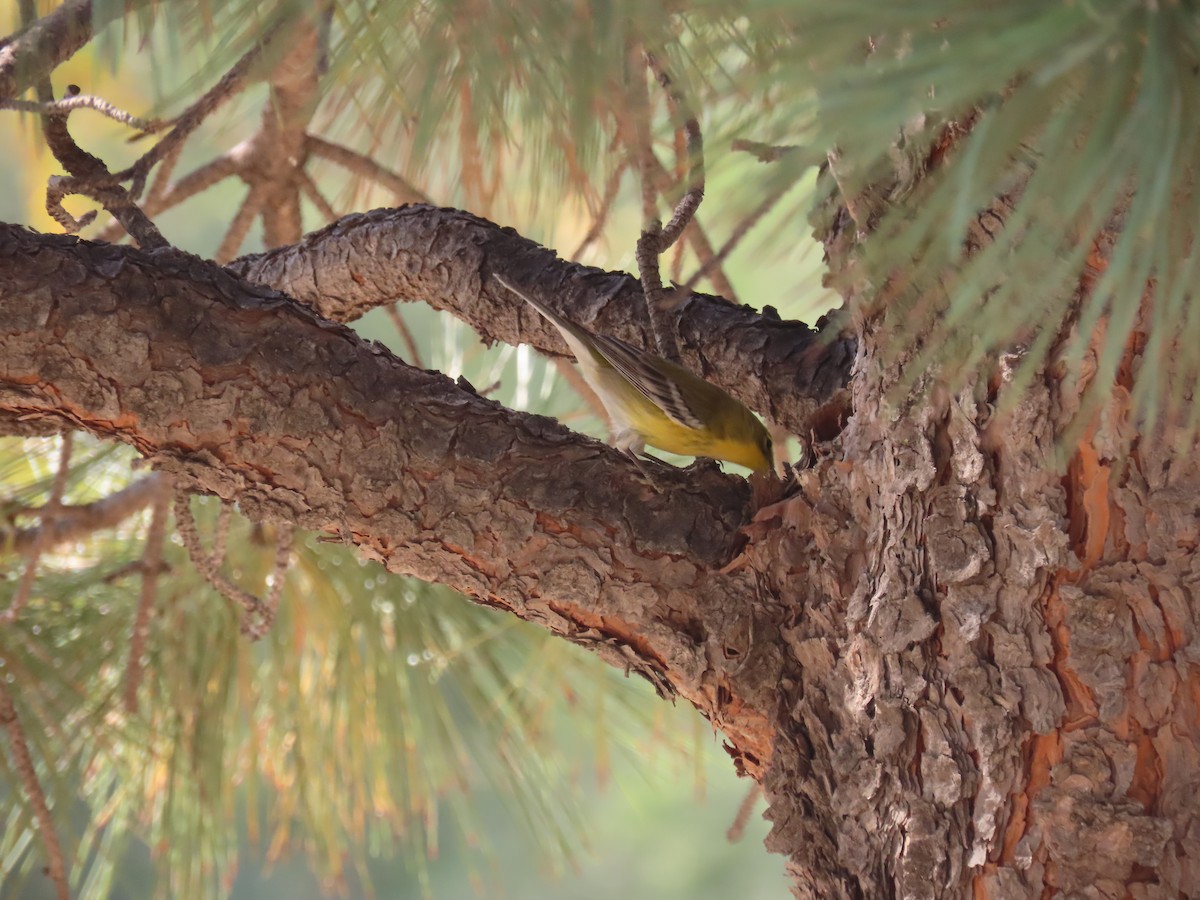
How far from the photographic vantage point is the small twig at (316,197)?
1.10m

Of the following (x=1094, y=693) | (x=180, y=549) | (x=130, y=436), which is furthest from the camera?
(x=180, y=549)

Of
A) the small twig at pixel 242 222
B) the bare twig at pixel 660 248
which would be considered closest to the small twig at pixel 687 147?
the bare twig at pixel 660 248

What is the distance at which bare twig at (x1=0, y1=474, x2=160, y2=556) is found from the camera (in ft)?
3.56

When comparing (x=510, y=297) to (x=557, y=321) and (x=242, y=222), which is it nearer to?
(x=557, y=321)

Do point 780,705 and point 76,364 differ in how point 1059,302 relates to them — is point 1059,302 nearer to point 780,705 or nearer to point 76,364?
point 780,705

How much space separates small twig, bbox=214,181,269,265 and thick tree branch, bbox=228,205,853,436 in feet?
0.56

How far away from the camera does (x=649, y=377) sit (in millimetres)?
1046

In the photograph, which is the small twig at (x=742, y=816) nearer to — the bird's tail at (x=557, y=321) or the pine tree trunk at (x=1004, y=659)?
the pine tree trunk at (x=1004, y=659)

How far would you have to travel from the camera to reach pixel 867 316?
0.59 meters

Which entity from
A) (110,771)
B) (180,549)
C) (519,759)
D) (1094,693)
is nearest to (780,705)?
(1094,693)

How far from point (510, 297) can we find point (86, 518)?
0.54 metres

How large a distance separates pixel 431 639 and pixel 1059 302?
109 cm

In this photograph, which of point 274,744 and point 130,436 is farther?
point 274,744

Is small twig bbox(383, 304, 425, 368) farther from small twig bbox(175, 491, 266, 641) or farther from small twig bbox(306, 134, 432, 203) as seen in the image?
small twig bbox(175, 491, 266, 641)
